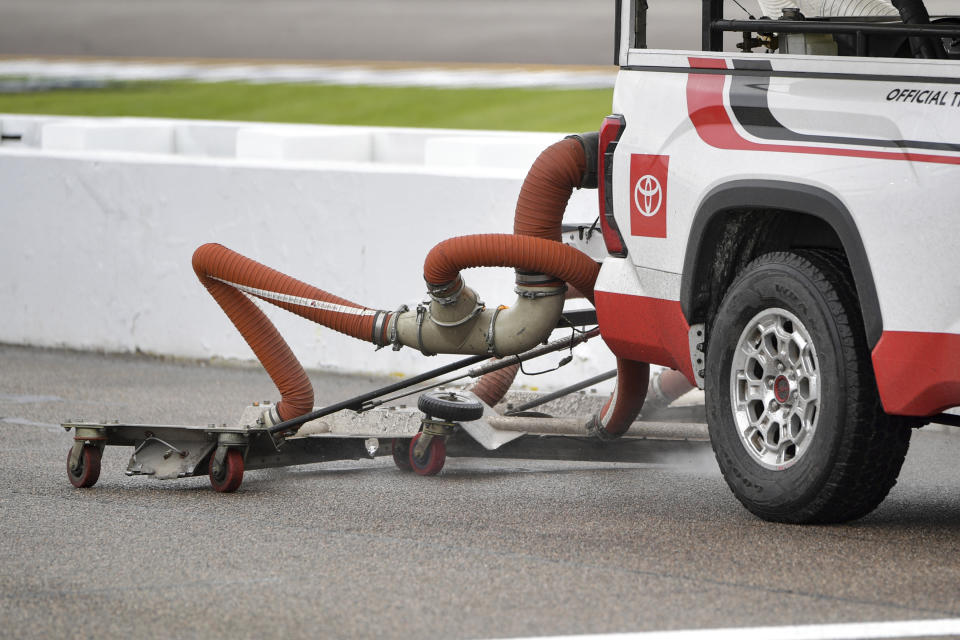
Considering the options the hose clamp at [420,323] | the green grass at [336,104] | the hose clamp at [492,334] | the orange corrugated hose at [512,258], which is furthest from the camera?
the green grass at [336,104]

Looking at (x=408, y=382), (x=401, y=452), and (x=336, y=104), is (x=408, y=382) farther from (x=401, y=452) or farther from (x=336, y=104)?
(x=336, y=104)

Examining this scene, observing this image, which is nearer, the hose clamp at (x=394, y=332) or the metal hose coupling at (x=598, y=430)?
the hose clamp at (x=394, y=332)

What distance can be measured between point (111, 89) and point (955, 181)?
4382 cm

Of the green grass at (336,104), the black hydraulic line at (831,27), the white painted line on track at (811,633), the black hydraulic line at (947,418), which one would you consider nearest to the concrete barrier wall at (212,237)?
the black hydraulic line at (831,27)

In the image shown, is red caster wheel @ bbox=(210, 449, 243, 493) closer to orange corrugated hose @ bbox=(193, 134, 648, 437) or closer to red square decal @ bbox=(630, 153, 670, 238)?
orange corrugated hose @ bbox=(193, 134, 648, 437)

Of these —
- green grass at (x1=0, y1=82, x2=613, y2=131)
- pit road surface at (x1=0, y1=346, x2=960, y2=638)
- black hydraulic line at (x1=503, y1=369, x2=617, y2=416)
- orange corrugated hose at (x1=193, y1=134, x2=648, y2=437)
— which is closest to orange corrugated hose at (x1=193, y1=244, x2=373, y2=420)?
orange corrugated hose at (x1=193, y1=134, x2=648, y2=437)

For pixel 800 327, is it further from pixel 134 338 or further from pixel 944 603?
pixel 134 338

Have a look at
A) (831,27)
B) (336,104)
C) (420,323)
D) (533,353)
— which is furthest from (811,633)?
(336,104)

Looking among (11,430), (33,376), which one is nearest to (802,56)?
(11,430)

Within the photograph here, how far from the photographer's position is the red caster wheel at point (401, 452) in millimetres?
7500

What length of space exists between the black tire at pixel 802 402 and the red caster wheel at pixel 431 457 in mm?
1643

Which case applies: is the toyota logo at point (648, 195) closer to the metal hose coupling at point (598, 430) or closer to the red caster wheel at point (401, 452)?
the metal hose coupling at point (598, 430)

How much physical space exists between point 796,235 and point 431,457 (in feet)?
7.03

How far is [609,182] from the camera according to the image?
6.54m
